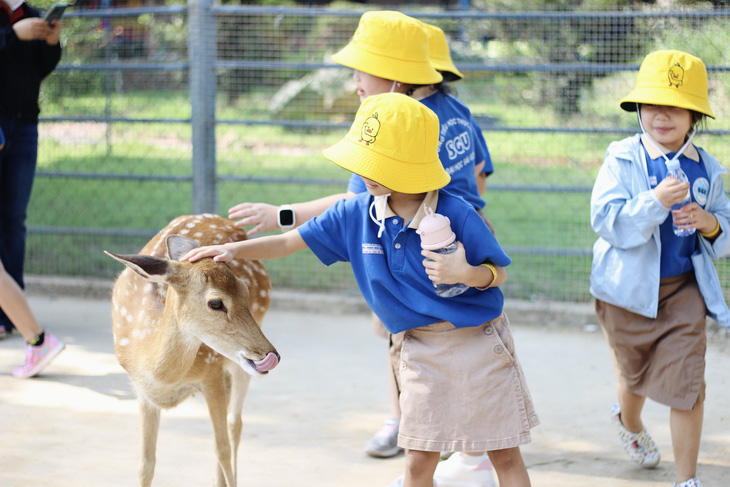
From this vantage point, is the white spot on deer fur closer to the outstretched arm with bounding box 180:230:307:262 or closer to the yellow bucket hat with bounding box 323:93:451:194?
the outstretched arm with bounding box 180:230:307:262

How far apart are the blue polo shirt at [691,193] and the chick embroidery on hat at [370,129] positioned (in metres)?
1.36

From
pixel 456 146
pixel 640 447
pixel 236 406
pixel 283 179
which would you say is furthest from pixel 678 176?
pixel 283 179

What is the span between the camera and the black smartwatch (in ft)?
9.67

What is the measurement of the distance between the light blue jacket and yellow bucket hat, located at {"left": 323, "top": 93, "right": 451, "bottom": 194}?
3.45 ft

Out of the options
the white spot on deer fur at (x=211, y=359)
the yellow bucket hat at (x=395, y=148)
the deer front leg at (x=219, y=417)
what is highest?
the yellow bucket hat at (x=395, y=148)

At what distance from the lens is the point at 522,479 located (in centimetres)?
264

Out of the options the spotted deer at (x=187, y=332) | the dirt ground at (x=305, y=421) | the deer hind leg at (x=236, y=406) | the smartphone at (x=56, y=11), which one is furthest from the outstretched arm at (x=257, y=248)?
the smartphone at (x=56, y=11)

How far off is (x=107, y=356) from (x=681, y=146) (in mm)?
3467

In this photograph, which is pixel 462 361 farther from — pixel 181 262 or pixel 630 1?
pixel 630 1

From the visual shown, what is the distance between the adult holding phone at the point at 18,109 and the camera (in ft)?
16.4

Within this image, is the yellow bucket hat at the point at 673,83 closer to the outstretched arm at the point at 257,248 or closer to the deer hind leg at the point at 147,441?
the outstretched arm at the point at 257,248

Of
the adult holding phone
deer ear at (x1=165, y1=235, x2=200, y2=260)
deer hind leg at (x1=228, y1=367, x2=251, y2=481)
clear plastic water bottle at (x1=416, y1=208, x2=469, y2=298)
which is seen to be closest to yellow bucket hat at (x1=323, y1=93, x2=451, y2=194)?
clear plastic water bottle at (x1=416, y1=208, x2=469, y2=298)

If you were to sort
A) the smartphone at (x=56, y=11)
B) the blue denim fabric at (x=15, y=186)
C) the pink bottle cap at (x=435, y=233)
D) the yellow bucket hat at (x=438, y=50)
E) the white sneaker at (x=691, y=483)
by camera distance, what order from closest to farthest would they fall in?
1. the pink bottle cap at (x=435, y=233)
2. the white sneaker at (x=691, y=483)
3. the yellow bucket hat at (x=438, y=50)
4. the smartphone at (x=56, y=11)
5. the blue denim fabric at (x=15, y=186)

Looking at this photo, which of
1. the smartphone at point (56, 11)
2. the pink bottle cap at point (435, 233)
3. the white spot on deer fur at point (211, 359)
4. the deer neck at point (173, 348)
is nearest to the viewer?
the pink bottle cap at point (435, 233)
